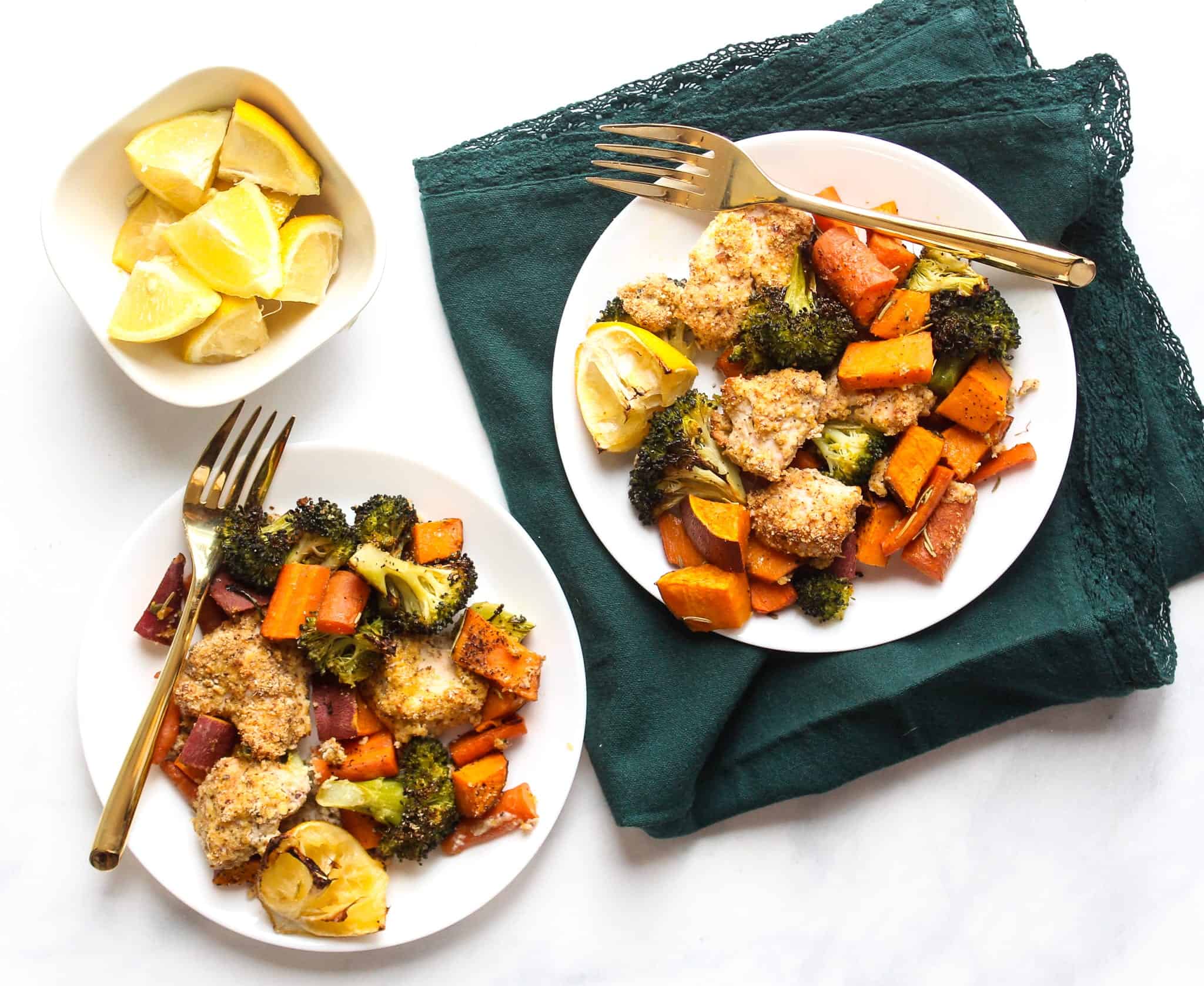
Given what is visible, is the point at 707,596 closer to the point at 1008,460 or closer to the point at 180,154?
the point at 1008,460

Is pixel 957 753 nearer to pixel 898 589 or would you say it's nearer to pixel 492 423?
pixel 898 589

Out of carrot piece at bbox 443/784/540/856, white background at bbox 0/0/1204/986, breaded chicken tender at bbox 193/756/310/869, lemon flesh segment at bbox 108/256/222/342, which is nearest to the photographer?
lemon flesh segment at bbox 108/256/222/342

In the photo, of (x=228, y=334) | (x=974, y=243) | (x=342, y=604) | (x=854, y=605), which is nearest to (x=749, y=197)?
(x=974, y=243)

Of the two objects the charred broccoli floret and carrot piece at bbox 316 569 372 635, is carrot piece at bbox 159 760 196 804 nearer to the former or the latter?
carrot piece at bbox 316 569 372 635

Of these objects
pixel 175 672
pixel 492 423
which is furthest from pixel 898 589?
pixel 175 672

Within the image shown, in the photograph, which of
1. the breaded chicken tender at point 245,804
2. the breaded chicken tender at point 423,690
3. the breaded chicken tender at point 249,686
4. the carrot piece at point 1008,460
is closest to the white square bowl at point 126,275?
the breaded chicken tender at point 249,686

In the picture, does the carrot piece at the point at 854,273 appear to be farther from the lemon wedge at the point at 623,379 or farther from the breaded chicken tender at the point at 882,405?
the lemon wedge at the point at 623,379

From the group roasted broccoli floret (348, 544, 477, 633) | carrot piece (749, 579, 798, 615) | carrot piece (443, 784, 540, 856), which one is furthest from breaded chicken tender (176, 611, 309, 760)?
carrot piece (749, 579, 798, 615)
